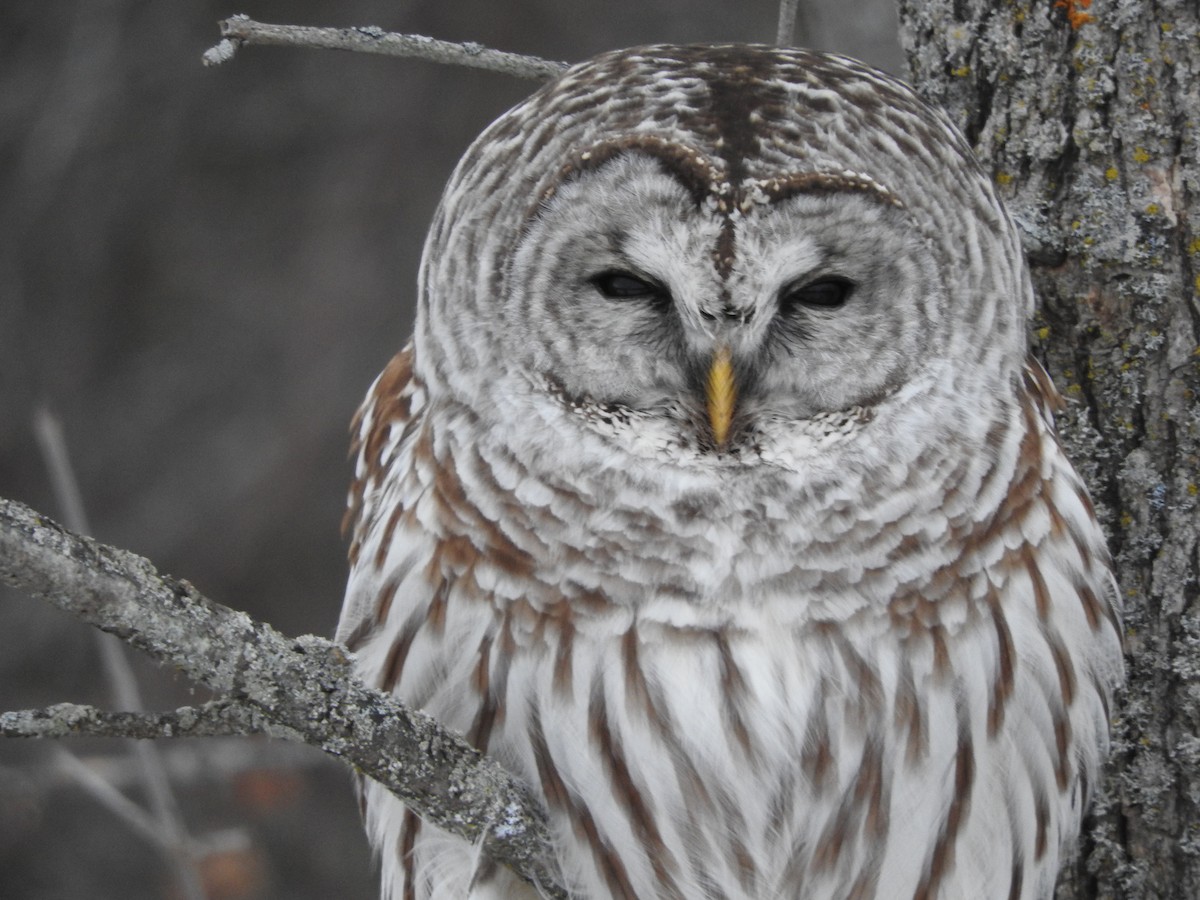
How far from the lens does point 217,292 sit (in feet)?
20.0

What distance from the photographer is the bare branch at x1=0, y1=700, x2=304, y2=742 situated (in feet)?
4.47

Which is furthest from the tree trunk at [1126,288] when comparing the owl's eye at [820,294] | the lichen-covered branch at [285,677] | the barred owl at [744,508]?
the lichen-covered branch at [285,677]

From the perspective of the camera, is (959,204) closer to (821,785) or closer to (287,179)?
(821,785)

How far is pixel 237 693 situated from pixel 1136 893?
168 cm

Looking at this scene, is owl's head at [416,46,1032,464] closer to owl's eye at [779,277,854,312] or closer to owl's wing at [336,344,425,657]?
owl's eye at [779,277,854,312]

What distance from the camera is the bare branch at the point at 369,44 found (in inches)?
85.9

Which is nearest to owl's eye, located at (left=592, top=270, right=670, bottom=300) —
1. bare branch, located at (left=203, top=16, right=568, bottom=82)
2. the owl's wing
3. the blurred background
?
the owl's wing

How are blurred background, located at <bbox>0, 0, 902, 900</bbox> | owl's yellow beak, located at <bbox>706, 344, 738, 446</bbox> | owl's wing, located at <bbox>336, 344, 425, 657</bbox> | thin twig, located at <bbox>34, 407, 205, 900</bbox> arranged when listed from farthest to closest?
1. blurred background, located at <bbox>0, 0, 902, 900</bbox>
2. thin twig, located at <bbox>34, 407, 205, 900</bbox>
3. owl's wing, located at <bbox>336, 344, 425, 657</bbox>
4. owl's yellow beak, located at <bbox>706, 344, 738, 446</bbox>

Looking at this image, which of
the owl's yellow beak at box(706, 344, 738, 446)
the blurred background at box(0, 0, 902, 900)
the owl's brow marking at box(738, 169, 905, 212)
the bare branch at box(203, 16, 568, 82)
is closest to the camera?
the owl's brow marking at box(738, 169, 905, 212)

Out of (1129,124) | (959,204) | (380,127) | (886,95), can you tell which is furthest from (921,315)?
(380,127)

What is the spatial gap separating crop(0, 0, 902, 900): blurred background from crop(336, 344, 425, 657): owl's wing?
3.43 metres

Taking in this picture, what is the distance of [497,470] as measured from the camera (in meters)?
2.21

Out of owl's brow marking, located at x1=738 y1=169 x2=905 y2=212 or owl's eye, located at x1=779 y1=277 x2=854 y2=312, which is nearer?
owl's brow marking, located at x1=738 y1=169 x2=905 y2=212

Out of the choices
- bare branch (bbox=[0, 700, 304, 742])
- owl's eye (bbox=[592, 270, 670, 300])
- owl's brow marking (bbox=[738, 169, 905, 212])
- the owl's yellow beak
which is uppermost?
owl's brow marking (bbox=[738, 169, 905, 212])
